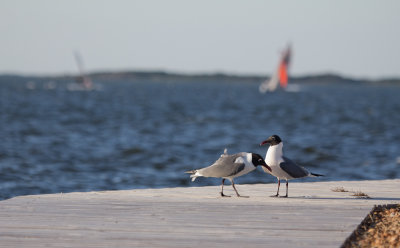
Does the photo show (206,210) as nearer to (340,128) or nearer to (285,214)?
(285,214)

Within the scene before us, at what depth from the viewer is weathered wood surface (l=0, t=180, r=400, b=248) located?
5344 millimetres

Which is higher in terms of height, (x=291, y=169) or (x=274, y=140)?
(x=274, y=140)

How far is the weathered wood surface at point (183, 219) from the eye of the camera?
17.5ft

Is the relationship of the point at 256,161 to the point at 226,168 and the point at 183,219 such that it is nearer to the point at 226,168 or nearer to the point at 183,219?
the point at 226,168

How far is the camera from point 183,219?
20.2ft

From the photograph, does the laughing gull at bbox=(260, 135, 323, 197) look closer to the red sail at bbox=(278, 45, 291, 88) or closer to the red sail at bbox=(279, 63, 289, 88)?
the red sail at bbox=(278, 45, 291, 88)

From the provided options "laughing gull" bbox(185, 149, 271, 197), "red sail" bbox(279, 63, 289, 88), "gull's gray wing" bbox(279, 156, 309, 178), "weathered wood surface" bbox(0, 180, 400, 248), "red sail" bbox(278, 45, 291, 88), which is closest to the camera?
"weathered wood surface" bbox(0, 180, 400, 248)

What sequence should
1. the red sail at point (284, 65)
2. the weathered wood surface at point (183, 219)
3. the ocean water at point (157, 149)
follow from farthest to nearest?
the red sail at point (284, 65)
the ocean water at point (157, 149)
the weathered wood surface at point (183, 219)

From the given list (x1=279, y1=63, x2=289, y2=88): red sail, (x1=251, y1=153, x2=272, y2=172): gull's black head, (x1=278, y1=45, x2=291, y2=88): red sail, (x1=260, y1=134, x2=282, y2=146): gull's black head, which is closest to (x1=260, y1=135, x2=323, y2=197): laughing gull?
(x1=260, y1=134, x2=282, y2=146): gull's black head

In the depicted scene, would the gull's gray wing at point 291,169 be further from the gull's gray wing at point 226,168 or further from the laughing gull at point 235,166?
the gull's gray wing at point 226,168

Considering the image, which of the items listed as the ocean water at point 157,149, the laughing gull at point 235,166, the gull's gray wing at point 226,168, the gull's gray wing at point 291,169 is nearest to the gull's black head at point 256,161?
the laughing gull at point 235,166

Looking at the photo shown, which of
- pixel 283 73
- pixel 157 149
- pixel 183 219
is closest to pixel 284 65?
pixel 283 73

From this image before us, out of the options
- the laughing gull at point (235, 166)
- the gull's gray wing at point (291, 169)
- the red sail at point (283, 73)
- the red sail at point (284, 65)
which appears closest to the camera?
the laughing gull at point (235, 166)

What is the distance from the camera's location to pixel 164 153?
2506cm
